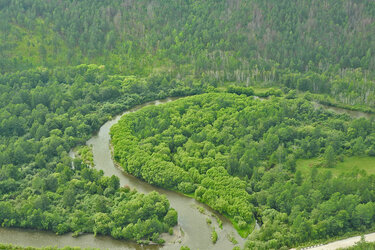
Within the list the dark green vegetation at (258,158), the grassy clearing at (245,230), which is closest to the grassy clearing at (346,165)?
the dark green vegetation at (258,158)

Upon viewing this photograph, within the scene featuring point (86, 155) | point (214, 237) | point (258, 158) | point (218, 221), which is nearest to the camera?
point (214, 237)

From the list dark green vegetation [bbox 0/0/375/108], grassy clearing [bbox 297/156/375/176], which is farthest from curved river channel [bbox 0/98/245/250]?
dark green vegetation [bbox 0/0/375/108]

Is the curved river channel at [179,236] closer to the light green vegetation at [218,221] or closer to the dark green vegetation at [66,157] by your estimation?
the light green vegetation at [218,221]

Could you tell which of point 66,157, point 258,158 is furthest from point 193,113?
point 66,157

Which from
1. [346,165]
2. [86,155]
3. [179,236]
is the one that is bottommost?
[346,165]

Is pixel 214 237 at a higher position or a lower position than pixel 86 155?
lower

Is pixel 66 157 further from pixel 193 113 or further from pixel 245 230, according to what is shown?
pixel 245 230

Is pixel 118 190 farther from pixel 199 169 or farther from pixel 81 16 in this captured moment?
pixel 81 16
